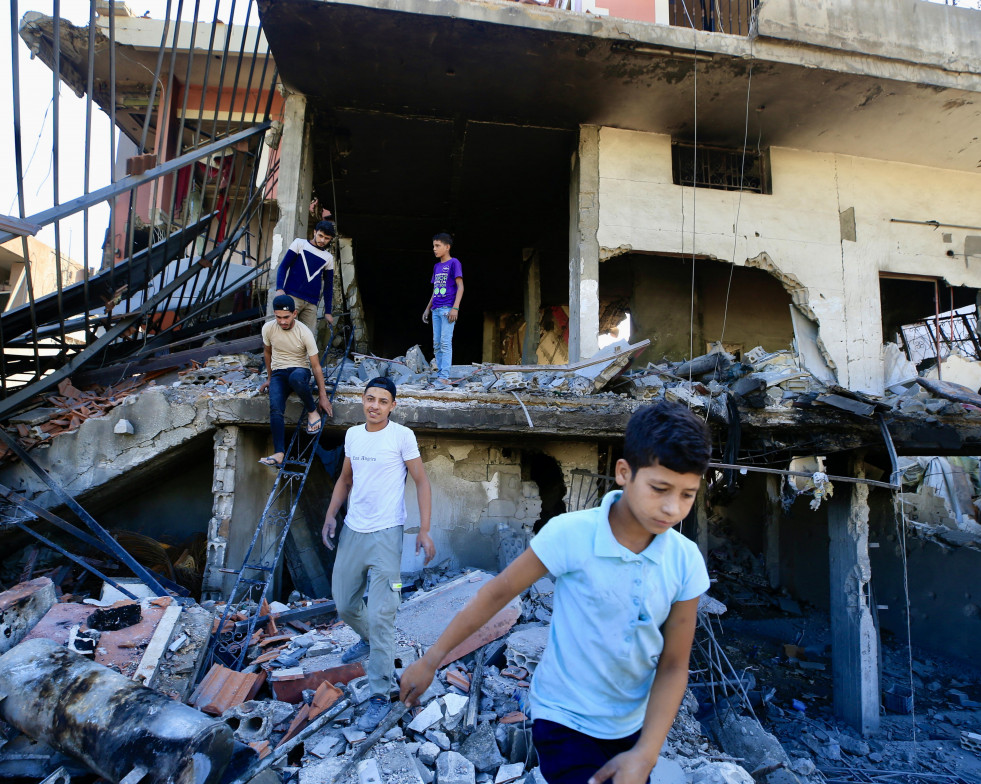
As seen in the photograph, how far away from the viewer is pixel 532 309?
40.3 ft

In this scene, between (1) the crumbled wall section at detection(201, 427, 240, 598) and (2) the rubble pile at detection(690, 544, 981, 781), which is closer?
(1) the crumbled wall section at detection(201, 427, 240, 598)

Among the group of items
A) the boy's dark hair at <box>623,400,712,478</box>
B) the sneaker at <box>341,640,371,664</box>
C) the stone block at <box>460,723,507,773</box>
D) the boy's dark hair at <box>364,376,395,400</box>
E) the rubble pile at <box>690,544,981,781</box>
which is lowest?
the rubble pile at <box>690,544,981,781</box>

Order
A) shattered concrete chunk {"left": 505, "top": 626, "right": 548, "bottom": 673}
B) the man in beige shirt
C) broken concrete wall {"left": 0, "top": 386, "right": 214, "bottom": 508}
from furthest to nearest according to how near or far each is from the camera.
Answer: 1. broken concrete wall {"left": 0, "top": 386, "right": 214, "bottom": 508}
2. the man in beige shirt
3. shattered concrete chunk {"left": 505, "top": 626, "right": 548, "bottom": 673}

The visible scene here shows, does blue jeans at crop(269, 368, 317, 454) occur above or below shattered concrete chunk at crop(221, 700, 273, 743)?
above

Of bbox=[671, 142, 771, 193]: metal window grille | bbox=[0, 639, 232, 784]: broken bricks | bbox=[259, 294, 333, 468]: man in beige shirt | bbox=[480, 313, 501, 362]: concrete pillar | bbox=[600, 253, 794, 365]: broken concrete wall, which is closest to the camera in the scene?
bbox=[0, 639, 232, 784]: broken bricks

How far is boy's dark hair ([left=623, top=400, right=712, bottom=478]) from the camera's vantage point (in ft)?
5.47

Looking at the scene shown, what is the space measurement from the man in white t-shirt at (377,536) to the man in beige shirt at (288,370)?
→ 217cm

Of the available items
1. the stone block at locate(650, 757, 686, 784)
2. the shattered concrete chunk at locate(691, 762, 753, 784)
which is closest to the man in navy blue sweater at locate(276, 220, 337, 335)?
the stone block at locate(650, 757, 686, 784)

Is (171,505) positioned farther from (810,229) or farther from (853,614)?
(810,229)

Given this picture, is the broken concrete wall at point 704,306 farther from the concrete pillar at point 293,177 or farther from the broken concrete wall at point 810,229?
the concrete pillar at point 293,177

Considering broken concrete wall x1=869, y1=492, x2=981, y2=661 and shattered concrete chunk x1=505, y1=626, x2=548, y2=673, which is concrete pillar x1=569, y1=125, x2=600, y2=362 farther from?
broken concrete wall x1=869, y1=492, x2=981, y2=661

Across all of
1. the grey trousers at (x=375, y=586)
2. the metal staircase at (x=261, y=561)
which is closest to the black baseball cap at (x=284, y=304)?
the metal staircase at (x=261, y=561)

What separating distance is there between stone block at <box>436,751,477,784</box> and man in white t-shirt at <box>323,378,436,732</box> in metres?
0.42

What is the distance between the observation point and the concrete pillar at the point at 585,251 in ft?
26.7
